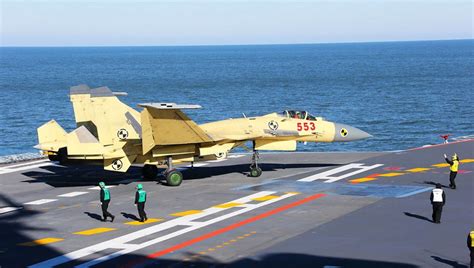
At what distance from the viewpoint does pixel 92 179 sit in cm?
3969

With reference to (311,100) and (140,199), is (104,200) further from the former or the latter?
(311,100)

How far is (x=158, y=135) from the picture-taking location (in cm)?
3538

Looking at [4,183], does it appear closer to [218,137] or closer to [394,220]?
[218,137]

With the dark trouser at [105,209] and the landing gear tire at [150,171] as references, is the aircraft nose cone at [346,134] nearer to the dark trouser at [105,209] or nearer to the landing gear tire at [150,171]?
the landing gear tire at [150,171]

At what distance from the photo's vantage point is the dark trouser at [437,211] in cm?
2629

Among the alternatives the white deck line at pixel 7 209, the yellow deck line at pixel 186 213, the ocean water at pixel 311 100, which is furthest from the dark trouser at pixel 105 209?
the ocean water at pixel 311 100

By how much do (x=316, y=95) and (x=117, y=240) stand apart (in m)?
99.2

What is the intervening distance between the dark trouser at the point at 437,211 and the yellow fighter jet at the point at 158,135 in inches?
498

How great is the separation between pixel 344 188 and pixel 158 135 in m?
9.30

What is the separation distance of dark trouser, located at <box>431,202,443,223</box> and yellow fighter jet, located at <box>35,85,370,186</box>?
1266cm

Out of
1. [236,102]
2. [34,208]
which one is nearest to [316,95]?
[236,102]

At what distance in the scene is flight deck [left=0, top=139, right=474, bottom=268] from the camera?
2259cm

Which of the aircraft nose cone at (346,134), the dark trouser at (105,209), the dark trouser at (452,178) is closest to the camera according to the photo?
the dark trouser at (105,209)

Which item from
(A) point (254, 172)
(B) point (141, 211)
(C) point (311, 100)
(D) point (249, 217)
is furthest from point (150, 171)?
(C) point (311, 100)
